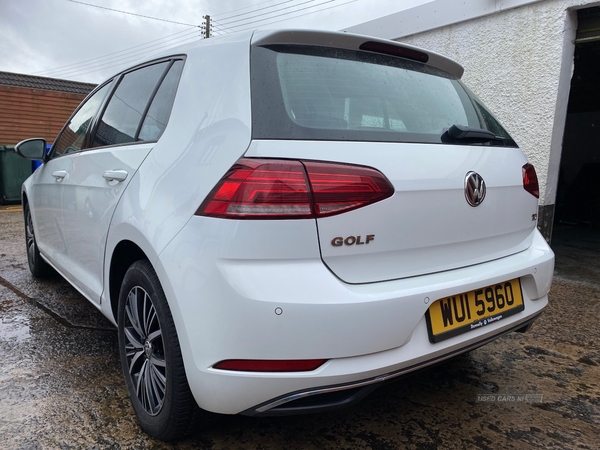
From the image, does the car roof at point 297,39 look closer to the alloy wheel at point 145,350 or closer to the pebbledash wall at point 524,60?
the alloy wheel at point 145,350

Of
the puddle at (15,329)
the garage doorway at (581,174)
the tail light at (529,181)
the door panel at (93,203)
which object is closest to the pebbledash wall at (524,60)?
the garage doorway at (581,174)

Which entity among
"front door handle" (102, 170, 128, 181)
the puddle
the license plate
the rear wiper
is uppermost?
the rear wiper

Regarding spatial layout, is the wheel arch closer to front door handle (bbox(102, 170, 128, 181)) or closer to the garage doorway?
front door handle (bbox(102, 170, 128, 181))

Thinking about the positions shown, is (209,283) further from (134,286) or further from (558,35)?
(558,35)

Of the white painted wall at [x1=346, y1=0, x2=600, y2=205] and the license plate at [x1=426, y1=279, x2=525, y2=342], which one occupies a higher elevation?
the white painted wall at [x1=346, y1=0, x2=600, y2=205]

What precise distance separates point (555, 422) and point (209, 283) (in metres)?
1.64

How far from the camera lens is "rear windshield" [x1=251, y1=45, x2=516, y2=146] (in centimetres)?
157

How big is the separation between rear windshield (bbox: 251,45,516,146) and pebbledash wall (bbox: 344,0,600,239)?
10.4ft

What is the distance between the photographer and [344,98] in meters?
1.71

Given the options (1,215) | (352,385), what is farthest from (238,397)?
(1,215)

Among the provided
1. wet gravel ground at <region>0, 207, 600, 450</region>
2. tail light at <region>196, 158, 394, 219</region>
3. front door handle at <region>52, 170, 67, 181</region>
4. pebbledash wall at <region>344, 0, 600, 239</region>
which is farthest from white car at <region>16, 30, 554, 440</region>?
pebbledash wall at <region>344, 0, 600, 239</region>

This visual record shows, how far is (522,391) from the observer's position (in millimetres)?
2318

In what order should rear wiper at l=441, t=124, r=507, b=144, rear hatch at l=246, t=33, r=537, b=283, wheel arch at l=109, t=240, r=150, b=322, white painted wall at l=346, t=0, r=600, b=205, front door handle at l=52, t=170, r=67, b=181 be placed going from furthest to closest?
white painted wall at l=346, t=0, r=600, b=205 < front door handle at l=52, t=170, r=67, b=181 < wheel arch at l=109, t=240, r=150, b=322 < rear wiper at l=441, t=124, r=507, b=144 < rear hatch at l=246, t=33, r=537, b=283

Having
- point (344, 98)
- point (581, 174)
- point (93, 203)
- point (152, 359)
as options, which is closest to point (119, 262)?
point (93, 203)
